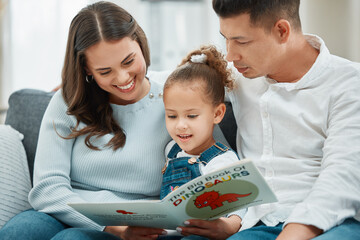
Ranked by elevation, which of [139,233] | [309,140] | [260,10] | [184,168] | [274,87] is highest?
[260,10]

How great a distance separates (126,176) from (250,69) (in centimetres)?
61

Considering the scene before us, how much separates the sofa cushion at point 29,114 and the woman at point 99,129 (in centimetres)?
28

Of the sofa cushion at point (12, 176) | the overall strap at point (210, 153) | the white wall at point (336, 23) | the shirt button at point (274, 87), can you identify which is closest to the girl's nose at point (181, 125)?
the overall strap at point (210, 153)

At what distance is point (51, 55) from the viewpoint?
3.91 m

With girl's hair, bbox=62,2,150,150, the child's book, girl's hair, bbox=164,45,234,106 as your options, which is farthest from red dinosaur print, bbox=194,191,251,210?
girl's hair, bbox=62,2,150,150

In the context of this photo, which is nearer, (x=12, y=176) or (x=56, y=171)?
(x=56, y=171)

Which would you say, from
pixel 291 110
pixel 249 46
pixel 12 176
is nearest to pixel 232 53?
pixel 249 46

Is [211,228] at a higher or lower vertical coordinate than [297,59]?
lower

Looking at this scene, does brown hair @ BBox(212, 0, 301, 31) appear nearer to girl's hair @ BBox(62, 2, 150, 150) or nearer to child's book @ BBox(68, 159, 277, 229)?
girl's hair @ BBox(62, 2, 150, 150)

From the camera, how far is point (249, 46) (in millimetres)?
1359

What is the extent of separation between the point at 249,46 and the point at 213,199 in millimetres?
522

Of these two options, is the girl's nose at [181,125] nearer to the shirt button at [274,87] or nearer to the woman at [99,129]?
the woman at [99,129]

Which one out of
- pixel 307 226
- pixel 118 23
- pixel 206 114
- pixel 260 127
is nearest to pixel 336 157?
pixel 307 226

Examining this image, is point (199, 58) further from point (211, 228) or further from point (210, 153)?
point (211, 228)
